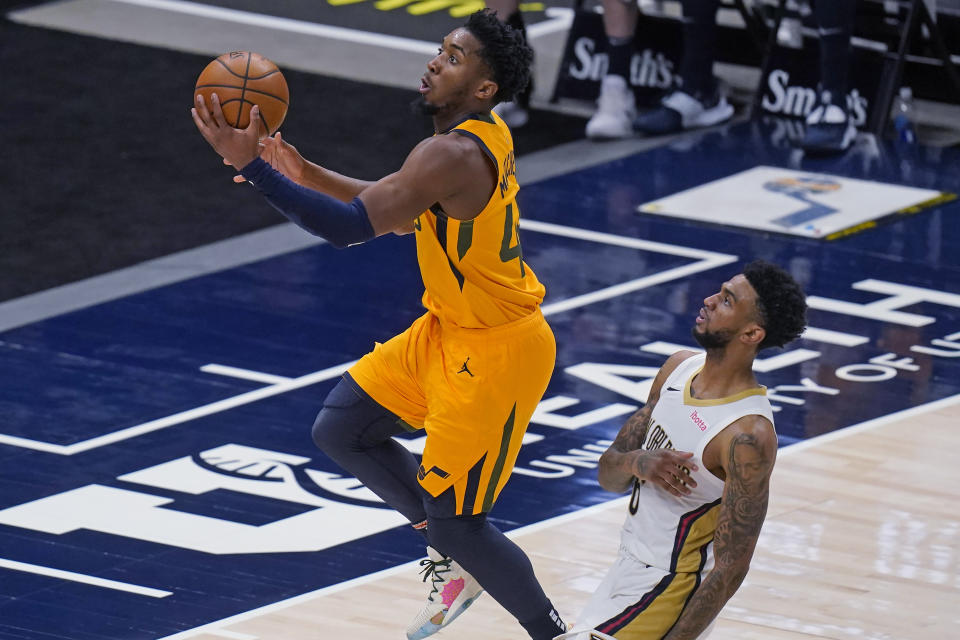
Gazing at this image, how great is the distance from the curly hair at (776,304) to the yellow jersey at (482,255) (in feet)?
2.45

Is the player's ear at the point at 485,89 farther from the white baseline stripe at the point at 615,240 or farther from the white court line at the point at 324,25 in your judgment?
the white court line at the point at 324,25

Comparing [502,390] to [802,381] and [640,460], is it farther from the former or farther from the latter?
[802,381]

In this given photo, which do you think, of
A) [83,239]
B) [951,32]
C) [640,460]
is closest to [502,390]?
[640,460]

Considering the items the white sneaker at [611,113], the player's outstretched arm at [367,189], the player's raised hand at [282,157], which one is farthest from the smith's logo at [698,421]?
the white sneaker at [611,113]

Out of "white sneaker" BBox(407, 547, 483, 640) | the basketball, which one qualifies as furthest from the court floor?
the basketball

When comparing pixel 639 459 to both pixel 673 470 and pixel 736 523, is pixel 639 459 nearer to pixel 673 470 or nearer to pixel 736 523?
pixel 673 470

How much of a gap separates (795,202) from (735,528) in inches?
239

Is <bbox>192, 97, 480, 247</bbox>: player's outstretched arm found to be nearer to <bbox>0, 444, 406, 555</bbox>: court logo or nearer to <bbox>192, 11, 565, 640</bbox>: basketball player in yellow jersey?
<bbox>192, 11, 565, 640</bbox>: basketball player in yellow jersey

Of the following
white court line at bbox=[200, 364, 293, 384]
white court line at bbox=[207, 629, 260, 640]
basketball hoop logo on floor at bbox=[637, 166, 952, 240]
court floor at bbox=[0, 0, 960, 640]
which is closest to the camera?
white court line at bbox=[207, 629, 260, 640]

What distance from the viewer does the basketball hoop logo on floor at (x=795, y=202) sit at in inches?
390

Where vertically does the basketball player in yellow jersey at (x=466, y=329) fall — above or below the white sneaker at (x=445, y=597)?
above

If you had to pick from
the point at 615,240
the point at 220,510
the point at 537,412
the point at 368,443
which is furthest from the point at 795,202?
the point at 368,443

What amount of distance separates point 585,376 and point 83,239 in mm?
2992

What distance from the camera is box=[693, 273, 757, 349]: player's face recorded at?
15.1 ft
